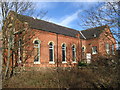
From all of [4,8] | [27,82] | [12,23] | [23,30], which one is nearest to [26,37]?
[23,30]

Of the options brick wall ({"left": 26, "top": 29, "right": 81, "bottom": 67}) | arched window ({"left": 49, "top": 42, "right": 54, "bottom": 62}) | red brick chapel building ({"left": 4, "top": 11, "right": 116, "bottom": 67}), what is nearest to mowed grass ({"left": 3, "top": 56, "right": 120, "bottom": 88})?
red brick chapel building ({"left": 4, "top": 11, "right": 116, "bottom": 67})

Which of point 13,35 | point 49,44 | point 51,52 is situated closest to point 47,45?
point 49,44

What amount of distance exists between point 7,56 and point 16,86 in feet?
9.18

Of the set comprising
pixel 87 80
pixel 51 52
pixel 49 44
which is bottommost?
pixel 87 80

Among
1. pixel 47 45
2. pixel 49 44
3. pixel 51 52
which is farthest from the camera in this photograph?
pixel 51 52

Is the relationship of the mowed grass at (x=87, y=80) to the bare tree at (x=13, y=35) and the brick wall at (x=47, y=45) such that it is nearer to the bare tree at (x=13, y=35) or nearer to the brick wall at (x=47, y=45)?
the bare tree at (x=13, y=35)

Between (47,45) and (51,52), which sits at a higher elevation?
(47,45)

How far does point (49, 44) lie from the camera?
18.7 metres

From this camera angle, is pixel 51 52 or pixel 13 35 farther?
pixel 51 52

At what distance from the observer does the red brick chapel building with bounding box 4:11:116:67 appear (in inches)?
356

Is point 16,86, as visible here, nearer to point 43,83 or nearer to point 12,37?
point 43,83

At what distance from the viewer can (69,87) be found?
275 inches

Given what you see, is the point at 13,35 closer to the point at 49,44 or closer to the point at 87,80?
the point at 87,80

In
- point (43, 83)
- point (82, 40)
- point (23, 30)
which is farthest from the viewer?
point (82, 40)
